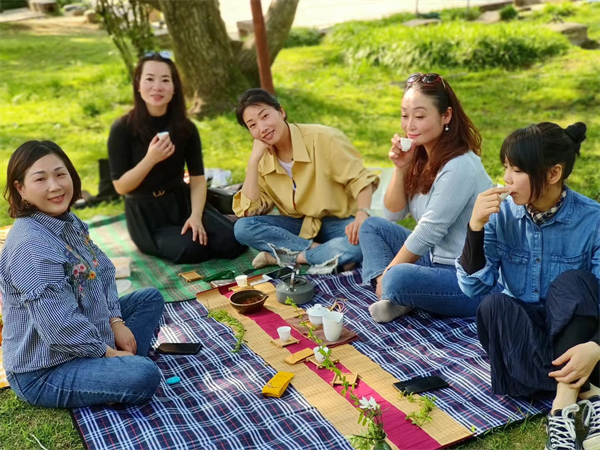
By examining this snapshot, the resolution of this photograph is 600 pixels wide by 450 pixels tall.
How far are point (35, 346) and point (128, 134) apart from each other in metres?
2.36

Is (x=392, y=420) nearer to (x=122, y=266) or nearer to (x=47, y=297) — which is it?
(x=47, y=297)

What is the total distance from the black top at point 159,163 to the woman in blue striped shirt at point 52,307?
74.3 inches

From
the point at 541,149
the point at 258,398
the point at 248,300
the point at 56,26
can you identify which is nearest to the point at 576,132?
the point at 541,149

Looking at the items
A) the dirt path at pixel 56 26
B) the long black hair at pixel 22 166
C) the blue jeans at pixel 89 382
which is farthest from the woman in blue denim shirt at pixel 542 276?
the dirt path at pixel 56 26

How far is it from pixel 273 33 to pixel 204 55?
98cm

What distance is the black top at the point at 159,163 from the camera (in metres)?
5.20

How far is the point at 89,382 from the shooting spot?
3.19m

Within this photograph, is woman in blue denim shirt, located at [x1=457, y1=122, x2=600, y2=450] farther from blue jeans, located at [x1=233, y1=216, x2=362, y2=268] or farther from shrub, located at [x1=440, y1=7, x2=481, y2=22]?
shrub, located at [x1=440, y1=7, x2=481, y2=22]

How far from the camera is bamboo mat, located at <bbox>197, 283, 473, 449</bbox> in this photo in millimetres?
3064

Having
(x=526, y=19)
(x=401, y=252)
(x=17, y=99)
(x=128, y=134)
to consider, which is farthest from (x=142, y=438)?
(x=526, y=19)

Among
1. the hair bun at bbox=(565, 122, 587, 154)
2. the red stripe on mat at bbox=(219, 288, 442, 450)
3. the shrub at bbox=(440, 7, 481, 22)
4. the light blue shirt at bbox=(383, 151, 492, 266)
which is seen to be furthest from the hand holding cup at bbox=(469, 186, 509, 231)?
the shrub at bbox=(440, 7, 481, 22)

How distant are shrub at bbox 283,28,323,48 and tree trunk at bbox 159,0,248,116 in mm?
4161

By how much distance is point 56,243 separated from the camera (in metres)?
3.22

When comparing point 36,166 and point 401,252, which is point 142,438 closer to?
point 36,166
